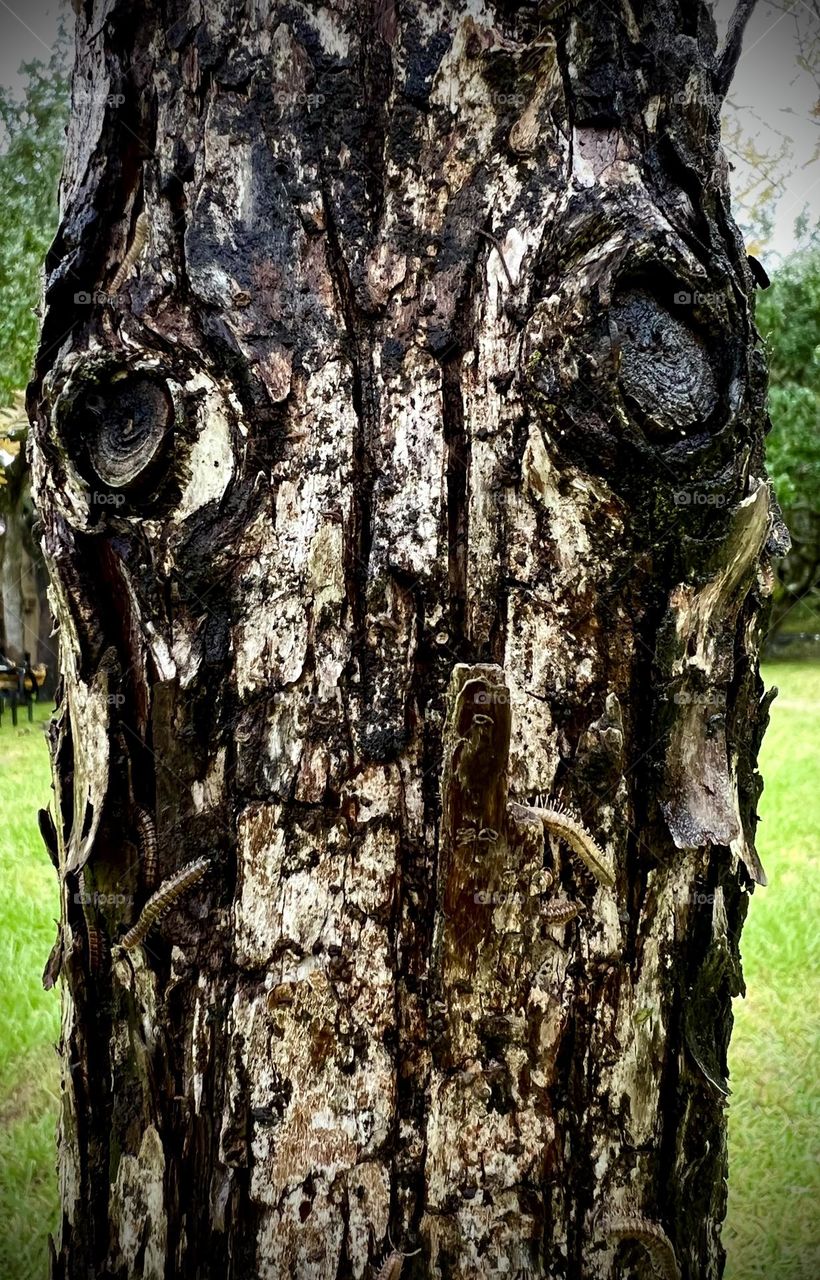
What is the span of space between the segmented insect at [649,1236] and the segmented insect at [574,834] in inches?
17.9

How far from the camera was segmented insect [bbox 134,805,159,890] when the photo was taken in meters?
1.29

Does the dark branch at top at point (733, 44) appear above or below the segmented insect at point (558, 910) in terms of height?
above

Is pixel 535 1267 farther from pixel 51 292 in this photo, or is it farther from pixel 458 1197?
pixel 51 292

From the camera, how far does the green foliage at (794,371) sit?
10.1m

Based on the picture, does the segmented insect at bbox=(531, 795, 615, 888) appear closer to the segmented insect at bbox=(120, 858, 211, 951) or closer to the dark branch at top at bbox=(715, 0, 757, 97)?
the segmented insect at bbox=(120, 858, 211, 951)

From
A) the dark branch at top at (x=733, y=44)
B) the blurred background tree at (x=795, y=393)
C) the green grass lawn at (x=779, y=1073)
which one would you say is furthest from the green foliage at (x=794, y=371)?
the dark branch at top at (x=733, y=44)

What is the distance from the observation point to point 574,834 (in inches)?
48.0

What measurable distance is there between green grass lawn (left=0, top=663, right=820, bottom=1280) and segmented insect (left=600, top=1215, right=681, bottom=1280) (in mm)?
1099

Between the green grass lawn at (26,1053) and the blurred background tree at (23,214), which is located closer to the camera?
the green grass lawn at (26,1053)

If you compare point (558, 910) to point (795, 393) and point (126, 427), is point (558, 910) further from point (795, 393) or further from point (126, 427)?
point (795, 393)

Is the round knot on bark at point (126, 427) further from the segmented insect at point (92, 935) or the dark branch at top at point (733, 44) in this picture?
the dark branch at top at point (733, 44)

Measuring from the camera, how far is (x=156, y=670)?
127 centimetres

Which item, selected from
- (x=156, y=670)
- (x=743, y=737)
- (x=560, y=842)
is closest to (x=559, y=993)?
(x=560, y=842)

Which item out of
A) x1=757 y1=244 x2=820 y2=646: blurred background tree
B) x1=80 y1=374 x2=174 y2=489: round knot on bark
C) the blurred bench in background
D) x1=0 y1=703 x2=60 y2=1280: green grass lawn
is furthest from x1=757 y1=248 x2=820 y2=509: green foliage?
x1=80 y1=374 x2=174 y2=489: round knot on bark
